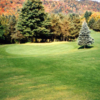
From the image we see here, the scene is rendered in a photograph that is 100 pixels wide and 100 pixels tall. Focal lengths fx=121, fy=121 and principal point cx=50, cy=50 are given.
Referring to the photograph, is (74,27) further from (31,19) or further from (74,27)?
(31,19)

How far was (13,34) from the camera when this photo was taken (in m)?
41.8

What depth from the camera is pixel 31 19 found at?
1432 inches

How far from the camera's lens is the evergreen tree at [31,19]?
35.8 m

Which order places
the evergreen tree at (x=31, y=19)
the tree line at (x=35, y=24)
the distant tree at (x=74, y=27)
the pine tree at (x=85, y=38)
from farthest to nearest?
the distant tree at (x=74, y=27), the tree line at (x=35, y=24), the evergreen tree at (x=31, y=19), the pine tree at (x=85, y=38)

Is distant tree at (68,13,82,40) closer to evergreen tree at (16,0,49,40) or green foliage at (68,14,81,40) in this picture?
green foliage at (68,14,81,40)

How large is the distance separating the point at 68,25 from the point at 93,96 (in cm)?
3939

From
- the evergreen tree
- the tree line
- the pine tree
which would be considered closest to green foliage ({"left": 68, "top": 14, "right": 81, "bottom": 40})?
the tree line

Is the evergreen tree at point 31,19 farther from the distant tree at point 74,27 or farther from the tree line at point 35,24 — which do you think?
the distant tree at point 74,27

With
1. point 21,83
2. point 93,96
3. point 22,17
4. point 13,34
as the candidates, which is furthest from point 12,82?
point 13,34

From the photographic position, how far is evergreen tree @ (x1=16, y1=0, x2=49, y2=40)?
117ft

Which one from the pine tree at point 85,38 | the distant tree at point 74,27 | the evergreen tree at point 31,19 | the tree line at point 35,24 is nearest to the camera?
the pine tree at point 85,38

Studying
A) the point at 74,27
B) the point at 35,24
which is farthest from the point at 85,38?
the point at 74,27

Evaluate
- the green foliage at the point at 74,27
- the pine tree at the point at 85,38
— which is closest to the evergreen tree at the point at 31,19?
the green foliage at the point at 74,27

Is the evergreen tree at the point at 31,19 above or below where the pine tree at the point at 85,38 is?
above
